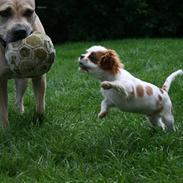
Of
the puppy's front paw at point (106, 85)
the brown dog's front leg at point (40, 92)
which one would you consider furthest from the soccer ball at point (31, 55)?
the puppy's front paw at point (106, 85)

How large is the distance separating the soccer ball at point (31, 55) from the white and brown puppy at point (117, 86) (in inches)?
23.8

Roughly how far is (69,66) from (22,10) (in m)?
5.01

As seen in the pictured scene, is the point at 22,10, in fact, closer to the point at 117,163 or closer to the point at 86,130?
the point at 86,130

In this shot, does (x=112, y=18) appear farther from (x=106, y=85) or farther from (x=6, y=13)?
(x=106, y=85)

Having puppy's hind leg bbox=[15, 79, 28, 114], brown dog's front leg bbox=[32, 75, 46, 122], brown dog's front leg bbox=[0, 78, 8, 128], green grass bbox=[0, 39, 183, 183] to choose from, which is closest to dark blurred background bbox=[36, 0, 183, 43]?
puppy's hind leg bbox=[15, 79, 28, 114]

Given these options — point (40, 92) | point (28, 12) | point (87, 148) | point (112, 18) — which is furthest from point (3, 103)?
point (112, 18)

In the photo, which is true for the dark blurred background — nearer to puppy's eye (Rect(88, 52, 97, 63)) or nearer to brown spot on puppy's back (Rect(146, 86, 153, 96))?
brown spot on puppy's back (Rect(146, 86, 153, 96))

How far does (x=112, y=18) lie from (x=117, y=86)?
13563 millimetres

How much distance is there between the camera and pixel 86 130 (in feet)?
16.3

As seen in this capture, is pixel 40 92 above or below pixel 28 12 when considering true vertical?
below

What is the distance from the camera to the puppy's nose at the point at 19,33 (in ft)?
16.6

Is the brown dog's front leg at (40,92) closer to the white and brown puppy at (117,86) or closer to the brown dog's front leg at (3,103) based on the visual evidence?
the brown dog's front leg at (3,103)

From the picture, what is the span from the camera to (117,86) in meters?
4.34

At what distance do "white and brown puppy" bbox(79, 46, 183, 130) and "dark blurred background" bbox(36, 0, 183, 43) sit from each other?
12.7 m
